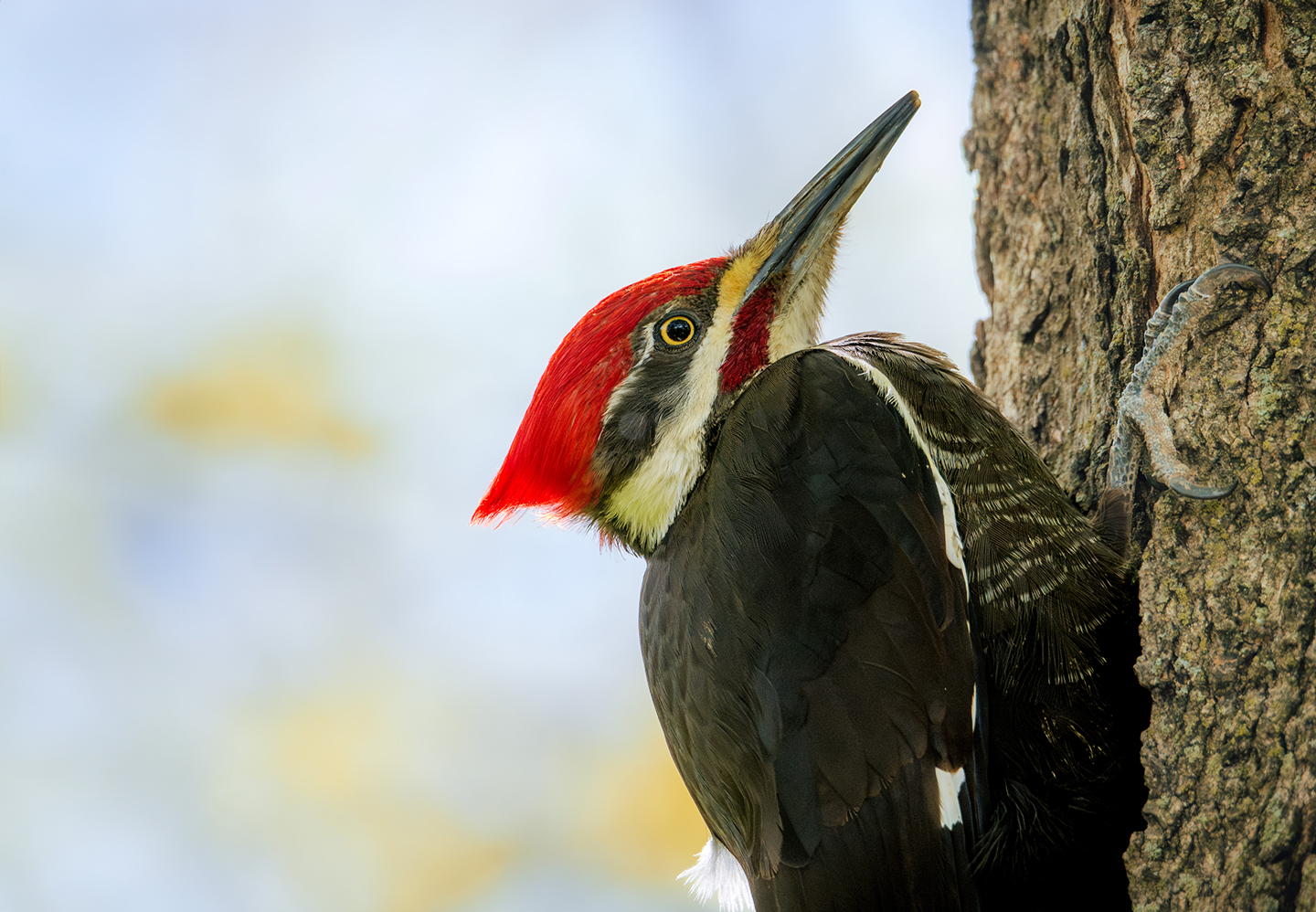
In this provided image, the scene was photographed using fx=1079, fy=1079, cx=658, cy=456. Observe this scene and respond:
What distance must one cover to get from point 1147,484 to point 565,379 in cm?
115

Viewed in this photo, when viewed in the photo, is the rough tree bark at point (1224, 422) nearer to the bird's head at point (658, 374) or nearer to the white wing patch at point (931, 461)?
the white wing patch at point (931, 461)

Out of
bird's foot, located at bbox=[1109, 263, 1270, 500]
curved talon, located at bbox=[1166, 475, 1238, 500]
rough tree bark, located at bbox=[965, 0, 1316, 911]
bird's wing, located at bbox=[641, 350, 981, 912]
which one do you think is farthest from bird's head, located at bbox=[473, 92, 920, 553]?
curved talon, located at bbox=[1166, 475, 1238, 500]

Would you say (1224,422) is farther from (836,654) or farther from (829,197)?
(829,197)

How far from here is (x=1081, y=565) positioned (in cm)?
200

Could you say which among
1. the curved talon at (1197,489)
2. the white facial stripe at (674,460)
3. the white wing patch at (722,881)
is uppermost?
the white facial stripe at (674,460)

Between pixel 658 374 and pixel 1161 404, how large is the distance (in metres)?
0.98

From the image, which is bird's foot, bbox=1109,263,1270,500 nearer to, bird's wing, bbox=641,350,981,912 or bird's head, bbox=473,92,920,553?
bird's wing, bbox=641,350,981,912

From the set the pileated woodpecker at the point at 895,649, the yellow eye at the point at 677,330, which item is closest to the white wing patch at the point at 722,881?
the pileated woodpecker at the point at 895,649

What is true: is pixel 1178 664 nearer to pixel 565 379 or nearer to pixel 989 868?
pixel 989 868

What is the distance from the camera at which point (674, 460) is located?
2252mm

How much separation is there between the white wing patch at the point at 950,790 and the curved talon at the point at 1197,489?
0.59 meters

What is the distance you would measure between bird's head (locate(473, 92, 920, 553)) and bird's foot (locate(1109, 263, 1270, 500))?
732mm

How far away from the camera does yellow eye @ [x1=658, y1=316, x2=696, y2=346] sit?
2.33 metres

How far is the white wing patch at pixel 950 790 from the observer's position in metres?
1.82
